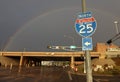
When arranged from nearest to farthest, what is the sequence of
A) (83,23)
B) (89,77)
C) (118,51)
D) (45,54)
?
(89,77) < (83,23) < (118,51) < (45,54)

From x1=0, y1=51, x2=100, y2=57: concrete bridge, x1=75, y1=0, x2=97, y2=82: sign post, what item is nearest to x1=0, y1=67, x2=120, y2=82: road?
x1=75, y1=0, x2=97, y2=82: sign post

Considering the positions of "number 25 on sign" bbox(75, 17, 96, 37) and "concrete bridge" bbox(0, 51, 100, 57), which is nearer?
"number 25 on sign" bbox(75, 17, 96, 37)

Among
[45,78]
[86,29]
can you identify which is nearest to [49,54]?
[45,78]

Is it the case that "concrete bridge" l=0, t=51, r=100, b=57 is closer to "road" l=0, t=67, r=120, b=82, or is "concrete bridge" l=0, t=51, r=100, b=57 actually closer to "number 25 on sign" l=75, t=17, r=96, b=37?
"road" l=0, t=67, r=120, b=82

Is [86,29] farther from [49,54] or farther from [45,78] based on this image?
[49,54]

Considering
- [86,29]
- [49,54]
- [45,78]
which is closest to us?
[86,29]

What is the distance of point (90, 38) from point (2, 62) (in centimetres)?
9859

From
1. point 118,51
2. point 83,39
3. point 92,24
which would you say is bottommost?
point 83,39

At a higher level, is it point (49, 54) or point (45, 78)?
point (49, 54)

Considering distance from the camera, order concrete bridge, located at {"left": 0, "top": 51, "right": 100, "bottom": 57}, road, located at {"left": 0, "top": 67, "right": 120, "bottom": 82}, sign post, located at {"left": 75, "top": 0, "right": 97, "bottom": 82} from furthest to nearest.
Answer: concrete bridge, located at {"left": 0, "top": 51, "right": 100, "bottom": 57} → road, located at {"left": 0, "top": 67, "right": 120, "bottom": 82} → sign post, located at {"left": 75, "top": 0, "right": 97, "bottom": 82}

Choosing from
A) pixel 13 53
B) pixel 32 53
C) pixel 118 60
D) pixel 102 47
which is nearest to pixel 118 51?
pixel 118 60

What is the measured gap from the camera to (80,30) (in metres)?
6.75

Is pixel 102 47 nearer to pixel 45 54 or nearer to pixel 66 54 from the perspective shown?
pixel 66 54

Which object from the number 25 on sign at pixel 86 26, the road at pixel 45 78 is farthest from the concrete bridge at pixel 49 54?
the number 25 on sign at pixel 86 26
